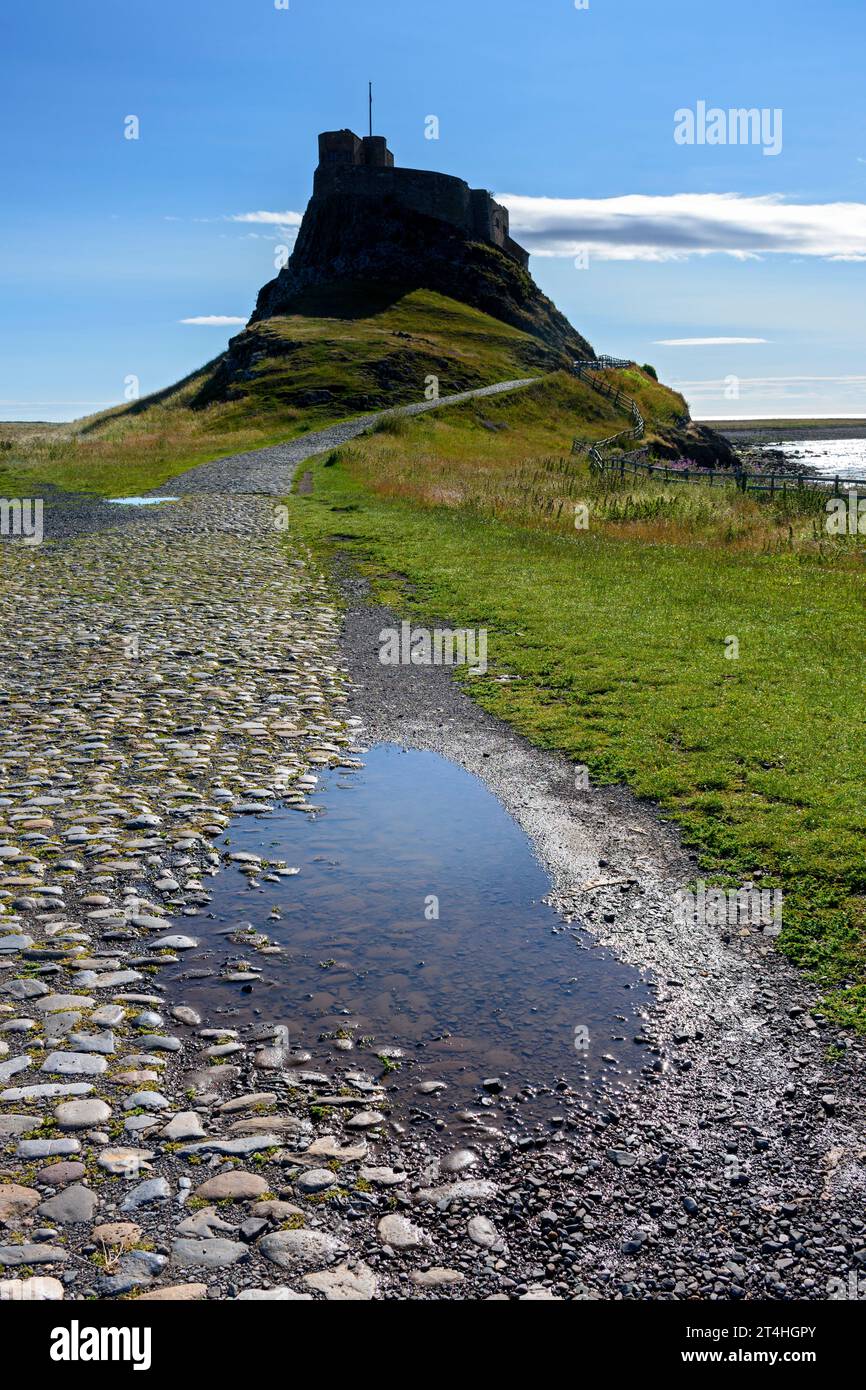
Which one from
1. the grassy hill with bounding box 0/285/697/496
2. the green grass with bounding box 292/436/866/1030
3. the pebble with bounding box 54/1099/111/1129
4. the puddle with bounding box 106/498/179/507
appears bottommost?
the pebble with bounding box 54/1099/111/1129

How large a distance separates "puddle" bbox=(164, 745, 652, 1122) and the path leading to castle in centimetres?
12

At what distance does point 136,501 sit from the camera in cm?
3794

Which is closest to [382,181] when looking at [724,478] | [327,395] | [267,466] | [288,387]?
[288,387]

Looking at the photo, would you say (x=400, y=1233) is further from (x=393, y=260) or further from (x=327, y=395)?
(x=393, y=260)

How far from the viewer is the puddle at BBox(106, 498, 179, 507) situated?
3662 cm

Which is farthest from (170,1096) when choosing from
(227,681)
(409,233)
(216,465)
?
(409,233)

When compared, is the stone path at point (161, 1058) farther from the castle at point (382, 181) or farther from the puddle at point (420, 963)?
the castle at point (382, 181)

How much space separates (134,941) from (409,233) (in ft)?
457

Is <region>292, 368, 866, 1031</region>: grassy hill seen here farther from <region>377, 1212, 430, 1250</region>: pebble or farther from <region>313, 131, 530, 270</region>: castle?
<region>313, 131, 530, 270</region>: castle

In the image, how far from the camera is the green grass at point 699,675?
323 inches

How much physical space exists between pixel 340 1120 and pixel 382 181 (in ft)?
463

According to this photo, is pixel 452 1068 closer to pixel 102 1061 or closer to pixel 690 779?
pixel 102 1061

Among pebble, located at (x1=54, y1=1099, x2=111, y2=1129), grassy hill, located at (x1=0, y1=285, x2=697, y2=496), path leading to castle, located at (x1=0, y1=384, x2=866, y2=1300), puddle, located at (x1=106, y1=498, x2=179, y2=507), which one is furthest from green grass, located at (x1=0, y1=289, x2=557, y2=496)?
pebble, located at (x1=54, y1=1099, x2=111, y2=1129)

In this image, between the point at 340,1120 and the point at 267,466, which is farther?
the point at 267,466
